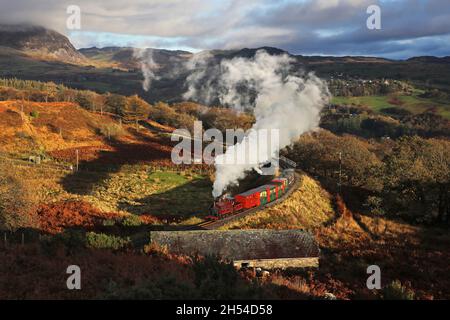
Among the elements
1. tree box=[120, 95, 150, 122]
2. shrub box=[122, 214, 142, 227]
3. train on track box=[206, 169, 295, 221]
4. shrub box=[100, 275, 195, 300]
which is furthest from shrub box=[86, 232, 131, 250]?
tree box=[120, 95, 150, 122]

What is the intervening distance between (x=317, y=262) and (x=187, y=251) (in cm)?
784

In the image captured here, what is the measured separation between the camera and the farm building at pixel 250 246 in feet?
68.4

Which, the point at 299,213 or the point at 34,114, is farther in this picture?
the point at 34,114

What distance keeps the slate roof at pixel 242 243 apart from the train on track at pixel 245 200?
380 inches

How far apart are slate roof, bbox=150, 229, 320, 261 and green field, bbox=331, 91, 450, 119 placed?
463 ft

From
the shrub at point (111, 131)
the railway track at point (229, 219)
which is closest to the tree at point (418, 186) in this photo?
the railway track at point (229, 219)

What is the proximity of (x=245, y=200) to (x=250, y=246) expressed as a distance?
12543mm

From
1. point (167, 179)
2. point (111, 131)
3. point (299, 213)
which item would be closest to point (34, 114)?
point (111, 131)

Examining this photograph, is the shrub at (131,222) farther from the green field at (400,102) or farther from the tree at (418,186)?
the green field at (400,102)

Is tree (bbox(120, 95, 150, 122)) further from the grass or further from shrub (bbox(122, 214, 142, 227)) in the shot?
shrub (bbox(122, 214, 142, 227))

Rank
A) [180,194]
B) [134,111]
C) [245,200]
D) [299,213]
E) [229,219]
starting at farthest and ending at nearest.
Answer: [134,111] < [180,194] < [299,213] < [245,200] < [229,219]

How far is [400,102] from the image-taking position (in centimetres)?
17075

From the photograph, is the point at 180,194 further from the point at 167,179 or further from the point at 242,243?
the point at 242,243

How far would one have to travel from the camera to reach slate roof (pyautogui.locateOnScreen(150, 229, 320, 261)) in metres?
20.8
